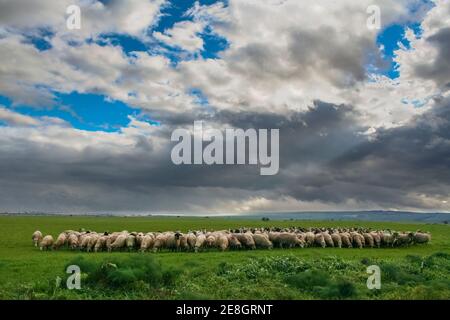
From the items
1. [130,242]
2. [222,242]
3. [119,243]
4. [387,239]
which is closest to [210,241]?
[222,242]

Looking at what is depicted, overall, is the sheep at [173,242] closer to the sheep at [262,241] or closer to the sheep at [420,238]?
the sheep at [262,241]

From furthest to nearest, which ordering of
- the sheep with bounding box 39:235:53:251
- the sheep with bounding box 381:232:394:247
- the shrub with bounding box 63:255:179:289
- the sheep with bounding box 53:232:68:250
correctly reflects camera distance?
the sheep with bounding box 381:232:394:247 < the sheep with bounding box 53:232:68:250 < the sheep with bounding box 39:235:53:251 < the shrub with bounding box 63:255:179:289

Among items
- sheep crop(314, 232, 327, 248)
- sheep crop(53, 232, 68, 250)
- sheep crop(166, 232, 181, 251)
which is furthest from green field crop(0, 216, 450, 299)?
sheep crop(314, 232, 327, 248)

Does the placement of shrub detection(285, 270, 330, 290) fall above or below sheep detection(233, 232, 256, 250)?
below

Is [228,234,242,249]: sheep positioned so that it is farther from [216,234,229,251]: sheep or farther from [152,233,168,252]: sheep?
[152,233,168,252]: sheep

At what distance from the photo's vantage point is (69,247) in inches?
1276

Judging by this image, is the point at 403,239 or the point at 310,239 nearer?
the point at 310,239

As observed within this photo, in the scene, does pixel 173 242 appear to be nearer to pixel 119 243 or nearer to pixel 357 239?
pixel 119 243

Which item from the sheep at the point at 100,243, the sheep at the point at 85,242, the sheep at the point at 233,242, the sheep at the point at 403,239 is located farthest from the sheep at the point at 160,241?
the sheep at the point at 403,239
